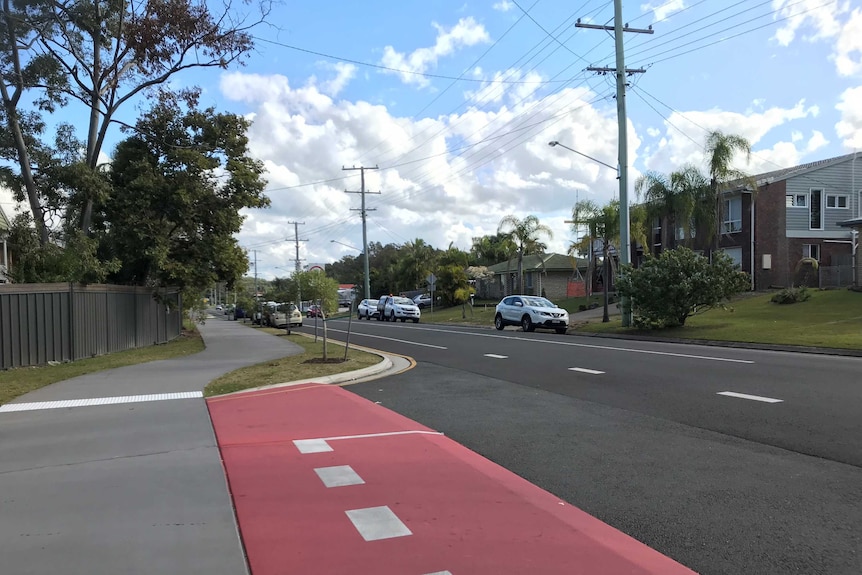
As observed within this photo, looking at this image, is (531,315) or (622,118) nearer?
(622,118)

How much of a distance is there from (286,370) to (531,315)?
14775mm

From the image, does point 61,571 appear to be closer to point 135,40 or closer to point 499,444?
point 499,444

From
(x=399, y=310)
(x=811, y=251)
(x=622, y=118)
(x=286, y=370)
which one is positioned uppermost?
(x=622, y=118)

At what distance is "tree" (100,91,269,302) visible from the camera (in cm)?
1942

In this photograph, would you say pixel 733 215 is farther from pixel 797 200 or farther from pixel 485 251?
pixel 485 251

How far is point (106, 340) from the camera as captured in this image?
1777cm

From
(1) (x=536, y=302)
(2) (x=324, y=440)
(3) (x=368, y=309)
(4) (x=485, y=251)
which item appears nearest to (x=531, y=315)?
(1) (x=536, y=302)

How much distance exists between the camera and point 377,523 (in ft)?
14.3

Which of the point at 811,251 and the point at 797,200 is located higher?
the point at 797,200

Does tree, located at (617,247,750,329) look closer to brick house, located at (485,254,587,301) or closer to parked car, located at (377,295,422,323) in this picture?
parked car, located at (377,295,422,323)

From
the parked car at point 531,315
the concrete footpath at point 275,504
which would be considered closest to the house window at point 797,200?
the parked car at point 531,315

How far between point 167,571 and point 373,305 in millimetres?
44593

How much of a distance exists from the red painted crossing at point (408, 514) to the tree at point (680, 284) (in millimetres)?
16311

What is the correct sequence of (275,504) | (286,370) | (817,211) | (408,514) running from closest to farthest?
(408,514) < (275,504) < (286,370) < (817,211)
